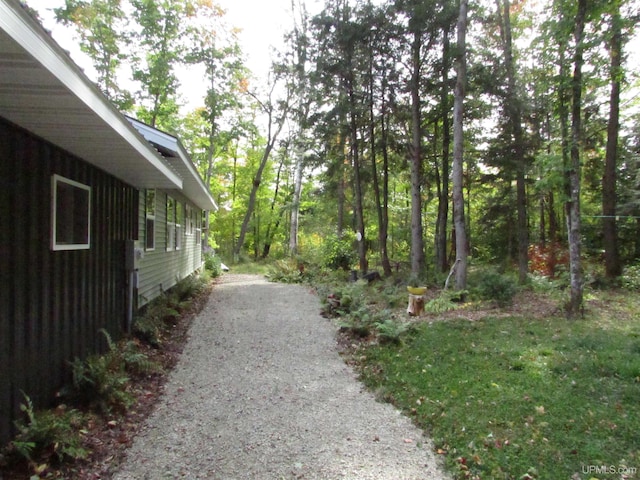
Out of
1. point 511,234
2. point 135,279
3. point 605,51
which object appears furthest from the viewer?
point 511,234

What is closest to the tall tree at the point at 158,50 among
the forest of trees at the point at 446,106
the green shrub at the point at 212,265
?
the forest of trees at the point at 446,106

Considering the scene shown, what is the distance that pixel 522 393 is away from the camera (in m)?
3.74

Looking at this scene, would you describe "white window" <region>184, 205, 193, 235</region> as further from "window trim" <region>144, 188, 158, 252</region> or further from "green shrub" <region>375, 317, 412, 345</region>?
"green shrub" <region>375, 317, 412, 345</region>

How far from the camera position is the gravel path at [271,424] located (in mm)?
2799

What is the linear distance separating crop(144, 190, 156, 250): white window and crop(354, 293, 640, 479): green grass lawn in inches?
194

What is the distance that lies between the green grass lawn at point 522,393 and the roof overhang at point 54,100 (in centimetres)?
376

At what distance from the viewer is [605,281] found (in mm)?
10398

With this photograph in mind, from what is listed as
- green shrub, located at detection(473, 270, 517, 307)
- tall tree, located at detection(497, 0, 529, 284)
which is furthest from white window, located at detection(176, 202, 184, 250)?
tall tree, located at detection(497, 0, 529, 284)

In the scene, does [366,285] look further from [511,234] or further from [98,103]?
[98,103]

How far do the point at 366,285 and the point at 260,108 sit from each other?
1635 centimetres

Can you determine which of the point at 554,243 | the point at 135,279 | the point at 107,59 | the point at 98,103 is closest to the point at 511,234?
the point at 554,243

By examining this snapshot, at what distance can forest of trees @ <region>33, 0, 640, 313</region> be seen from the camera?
23.0 feet

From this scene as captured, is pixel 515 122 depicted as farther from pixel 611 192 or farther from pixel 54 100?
pixel 54 100

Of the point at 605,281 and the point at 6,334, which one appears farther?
the point at 605,281
